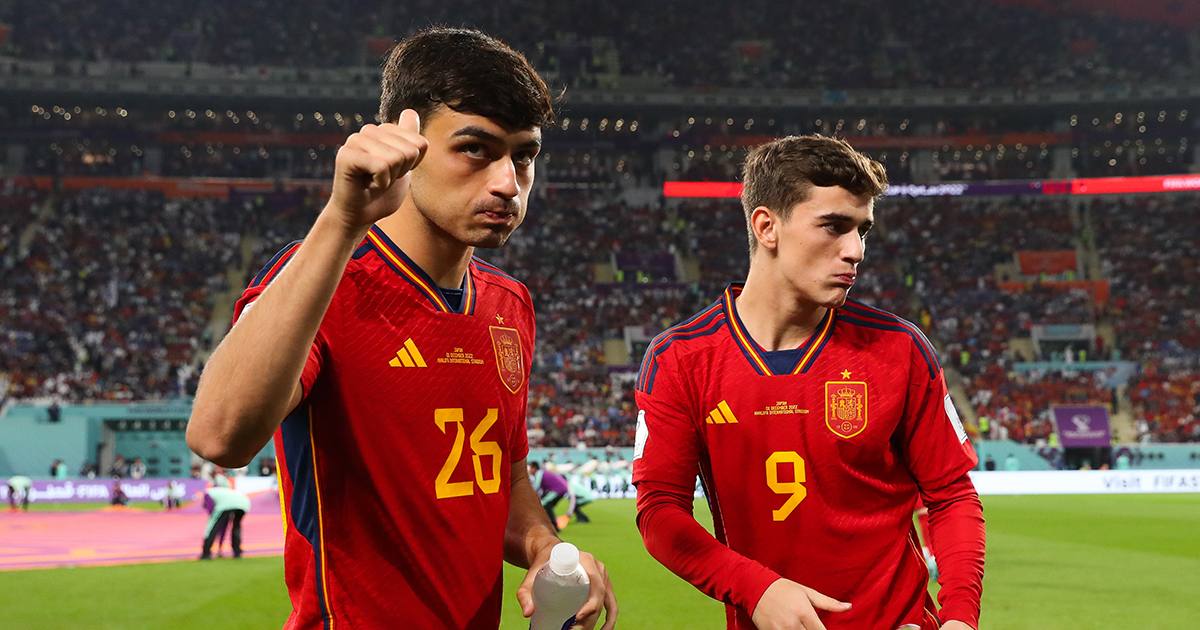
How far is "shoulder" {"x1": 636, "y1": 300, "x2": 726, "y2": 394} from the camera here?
11.3 ft

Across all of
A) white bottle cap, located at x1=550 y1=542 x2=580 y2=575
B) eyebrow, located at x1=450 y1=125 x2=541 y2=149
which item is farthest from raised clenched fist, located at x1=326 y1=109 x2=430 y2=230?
white bottle cap, located at x1=550 y1=542 x2=580 y2=575

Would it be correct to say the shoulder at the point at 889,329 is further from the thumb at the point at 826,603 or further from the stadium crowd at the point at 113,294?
the stadium crowd at the point at 113,294

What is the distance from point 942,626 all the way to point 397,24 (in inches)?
2111

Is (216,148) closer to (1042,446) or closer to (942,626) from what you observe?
(1042,446)

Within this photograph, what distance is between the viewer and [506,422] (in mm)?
2684

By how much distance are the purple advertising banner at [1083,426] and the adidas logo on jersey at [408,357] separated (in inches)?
1224

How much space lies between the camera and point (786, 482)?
10.7ft

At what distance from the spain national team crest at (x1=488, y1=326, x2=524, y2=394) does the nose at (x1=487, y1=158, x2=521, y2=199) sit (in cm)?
52

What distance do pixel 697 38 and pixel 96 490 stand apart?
130ft

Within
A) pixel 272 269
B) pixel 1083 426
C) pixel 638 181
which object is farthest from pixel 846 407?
pixel 638 181

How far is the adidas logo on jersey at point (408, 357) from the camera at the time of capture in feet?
7.79

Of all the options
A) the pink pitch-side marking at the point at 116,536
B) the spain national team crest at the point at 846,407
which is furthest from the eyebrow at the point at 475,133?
the pink pitch-side marking at the point at 116,536

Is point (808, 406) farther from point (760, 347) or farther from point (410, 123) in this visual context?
point (410, 123)

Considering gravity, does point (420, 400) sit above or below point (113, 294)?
below
